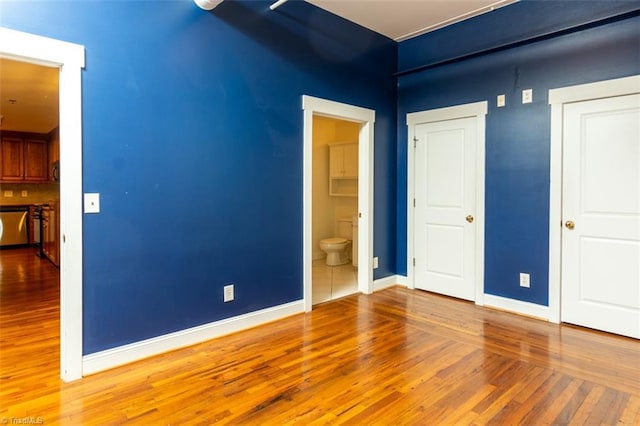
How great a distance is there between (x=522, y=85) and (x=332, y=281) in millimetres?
3070

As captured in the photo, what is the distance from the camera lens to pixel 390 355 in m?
2.79

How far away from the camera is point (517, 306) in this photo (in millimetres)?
3752

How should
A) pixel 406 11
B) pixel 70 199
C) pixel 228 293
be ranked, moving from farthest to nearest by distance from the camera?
pixel 406 11 → pixel 228 293 → pixel 70 199

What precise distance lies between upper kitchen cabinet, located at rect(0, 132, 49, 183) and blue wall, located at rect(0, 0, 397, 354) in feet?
23.3

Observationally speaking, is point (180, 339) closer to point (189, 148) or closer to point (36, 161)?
point (189, 148)

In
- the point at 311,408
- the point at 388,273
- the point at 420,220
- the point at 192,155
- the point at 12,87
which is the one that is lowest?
the point at 311,408

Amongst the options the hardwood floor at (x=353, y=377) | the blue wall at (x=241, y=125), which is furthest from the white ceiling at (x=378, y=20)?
the hardwood floor at (x=353, y=377)

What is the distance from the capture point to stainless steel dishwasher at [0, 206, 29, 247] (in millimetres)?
7887

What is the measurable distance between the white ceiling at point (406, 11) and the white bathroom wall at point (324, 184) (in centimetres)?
233

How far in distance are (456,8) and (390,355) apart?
333 centimetres

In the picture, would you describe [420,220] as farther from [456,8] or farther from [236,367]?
[236,367]

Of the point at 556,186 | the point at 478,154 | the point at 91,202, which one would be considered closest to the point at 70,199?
the point at 91,202

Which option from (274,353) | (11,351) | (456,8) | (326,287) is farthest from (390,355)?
(456,8)

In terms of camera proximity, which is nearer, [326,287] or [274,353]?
[274,353]
